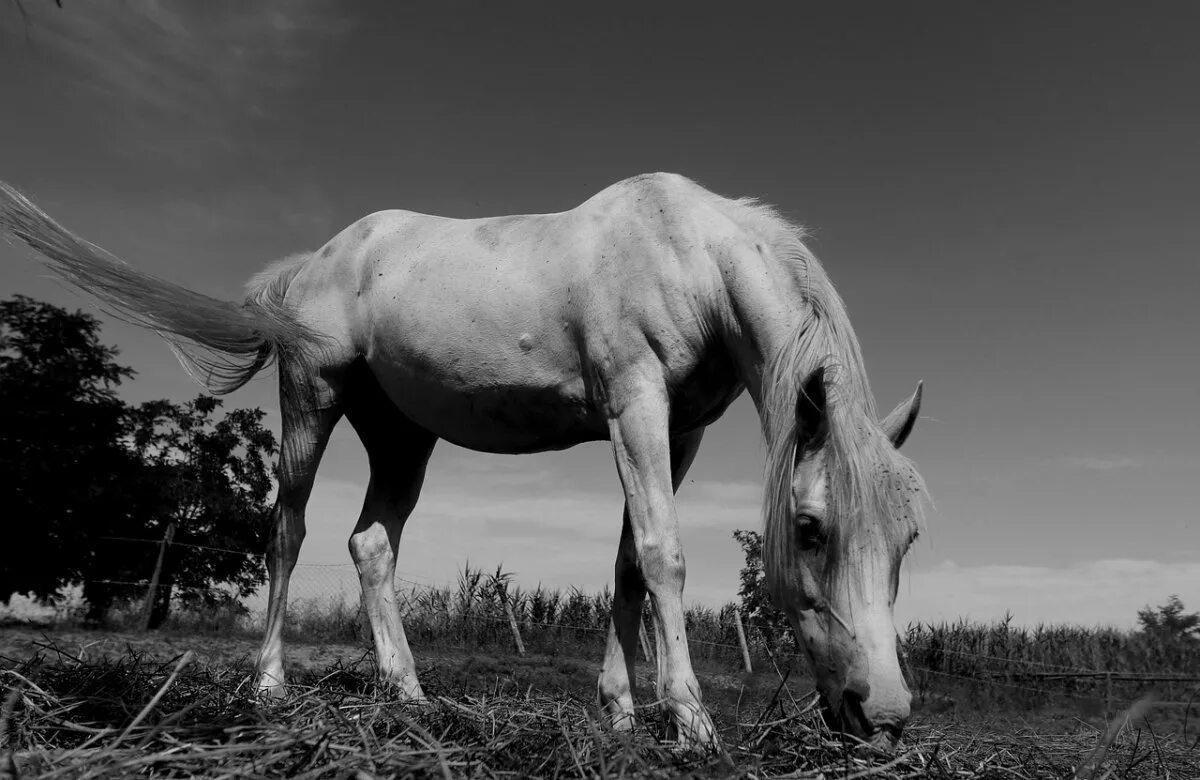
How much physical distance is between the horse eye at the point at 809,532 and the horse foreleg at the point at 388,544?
204cm

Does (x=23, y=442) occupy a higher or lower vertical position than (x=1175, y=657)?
higher

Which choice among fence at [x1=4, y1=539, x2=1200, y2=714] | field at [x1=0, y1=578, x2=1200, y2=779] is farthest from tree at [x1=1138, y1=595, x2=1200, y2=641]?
field at [x1=0, y1=578, x2=1200, y2=779]

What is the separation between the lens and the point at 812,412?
9.38 feet

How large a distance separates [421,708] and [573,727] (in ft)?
2.11

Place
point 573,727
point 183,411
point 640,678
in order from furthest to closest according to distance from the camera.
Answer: point 183,411 < point 640,678 < point 573,727

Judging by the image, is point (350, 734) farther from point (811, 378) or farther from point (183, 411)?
point (183, 411)

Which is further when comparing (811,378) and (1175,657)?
(1175,657)

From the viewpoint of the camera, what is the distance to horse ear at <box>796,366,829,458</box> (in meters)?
2.84

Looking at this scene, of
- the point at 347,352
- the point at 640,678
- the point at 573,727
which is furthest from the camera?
the point at 640,678

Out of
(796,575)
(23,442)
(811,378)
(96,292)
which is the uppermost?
(23,442)

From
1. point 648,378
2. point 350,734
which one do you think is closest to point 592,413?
point 648,378

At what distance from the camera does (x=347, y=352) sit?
465 centimetres

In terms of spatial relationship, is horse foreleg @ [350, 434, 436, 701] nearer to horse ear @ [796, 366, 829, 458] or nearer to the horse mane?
the horse mane

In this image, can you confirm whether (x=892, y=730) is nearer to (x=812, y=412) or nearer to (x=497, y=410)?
(x=812, y=412)
